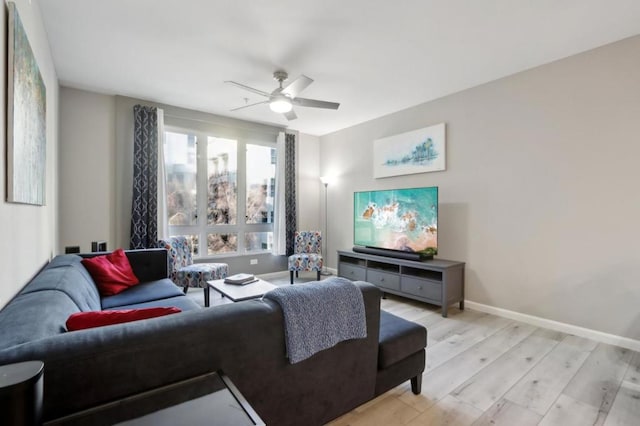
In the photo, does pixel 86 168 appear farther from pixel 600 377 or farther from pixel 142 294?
pixel 600 377

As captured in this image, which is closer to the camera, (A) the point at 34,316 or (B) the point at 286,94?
(A) the point at 34,316

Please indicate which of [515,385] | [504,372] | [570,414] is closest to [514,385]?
[515,385]

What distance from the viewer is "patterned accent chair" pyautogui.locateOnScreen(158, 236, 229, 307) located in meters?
3.71

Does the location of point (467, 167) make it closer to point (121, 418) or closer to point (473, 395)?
point (473, 395)

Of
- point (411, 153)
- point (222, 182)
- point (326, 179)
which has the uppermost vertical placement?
point (411, 153)

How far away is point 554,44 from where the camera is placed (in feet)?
8.90

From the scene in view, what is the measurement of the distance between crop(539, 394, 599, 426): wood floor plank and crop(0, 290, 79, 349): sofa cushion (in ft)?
8.21

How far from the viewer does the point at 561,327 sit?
2957mm

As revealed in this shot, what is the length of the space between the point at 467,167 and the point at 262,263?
3513mm

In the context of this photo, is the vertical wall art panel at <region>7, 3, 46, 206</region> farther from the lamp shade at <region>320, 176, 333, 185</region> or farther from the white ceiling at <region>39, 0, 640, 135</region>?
the lamp shade at <region>320, 176, 333, 185</region>

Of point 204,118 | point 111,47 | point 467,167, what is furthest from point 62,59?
point 467,167

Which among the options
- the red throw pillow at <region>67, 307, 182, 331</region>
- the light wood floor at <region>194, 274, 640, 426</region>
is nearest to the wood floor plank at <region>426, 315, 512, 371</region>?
the light wood floor at <region>194, 274, 640, 426</region>

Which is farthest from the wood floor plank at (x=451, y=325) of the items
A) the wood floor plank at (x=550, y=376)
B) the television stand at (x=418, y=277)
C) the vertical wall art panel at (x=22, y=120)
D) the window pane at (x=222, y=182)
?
the window pane at (x=222, y=182)

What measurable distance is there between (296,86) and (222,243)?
2.96 meters
